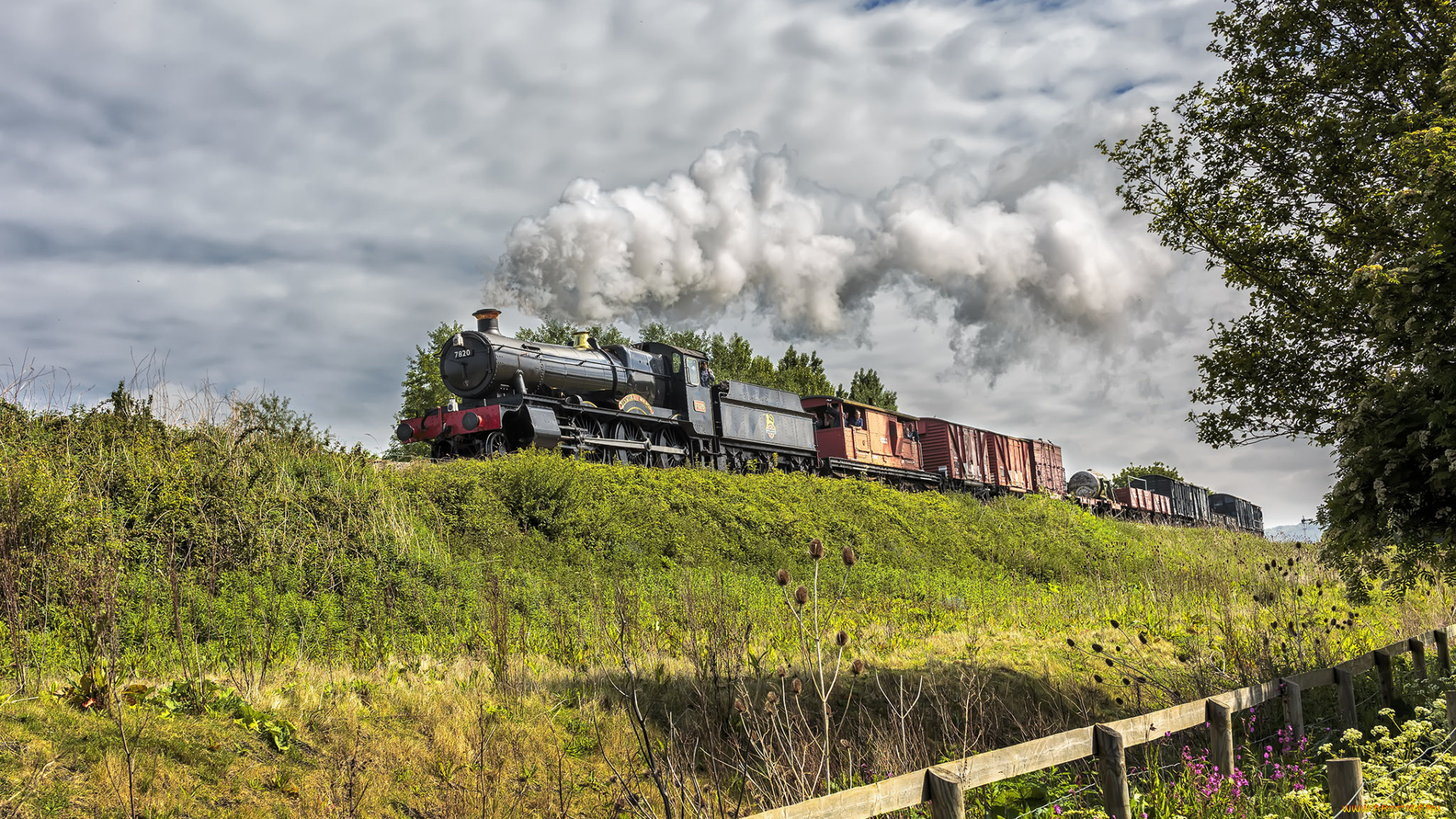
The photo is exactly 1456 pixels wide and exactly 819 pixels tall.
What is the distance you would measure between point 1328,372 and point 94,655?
509 inches

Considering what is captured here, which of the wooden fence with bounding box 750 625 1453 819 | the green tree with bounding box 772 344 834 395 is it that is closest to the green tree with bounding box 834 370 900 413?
the green tree with bounding box 772 344 834 395

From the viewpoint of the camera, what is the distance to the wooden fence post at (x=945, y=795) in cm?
365

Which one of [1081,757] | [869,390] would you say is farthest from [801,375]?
[1081,757]

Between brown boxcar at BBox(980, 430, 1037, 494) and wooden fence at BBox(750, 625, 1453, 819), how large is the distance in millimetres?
28564

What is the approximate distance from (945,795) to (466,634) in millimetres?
6947

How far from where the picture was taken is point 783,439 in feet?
82.4

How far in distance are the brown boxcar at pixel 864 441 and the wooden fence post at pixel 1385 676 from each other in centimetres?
1905

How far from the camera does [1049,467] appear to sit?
41.2m

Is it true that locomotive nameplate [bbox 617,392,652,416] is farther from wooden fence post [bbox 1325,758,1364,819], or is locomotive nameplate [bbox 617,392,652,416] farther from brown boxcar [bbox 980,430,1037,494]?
brown boxcar [bbox 980,430,1037,494]

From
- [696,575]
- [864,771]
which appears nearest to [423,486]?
[696,575]

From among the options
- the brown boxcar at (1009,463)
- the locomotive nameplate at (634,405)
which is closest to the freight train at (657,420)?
the locomotive nameplate at (634,405)

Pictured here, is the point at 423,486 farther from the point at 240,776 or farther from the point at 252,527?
the point at 240,776

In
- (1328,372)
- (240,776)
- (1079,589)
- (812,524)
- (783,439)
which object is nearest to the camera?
(240,776)

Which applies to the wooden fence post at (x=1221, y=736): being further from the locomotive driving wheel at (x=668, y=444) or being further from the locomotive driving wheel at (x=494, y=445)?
the locomotive driving wheel at (x=668, y=444)
